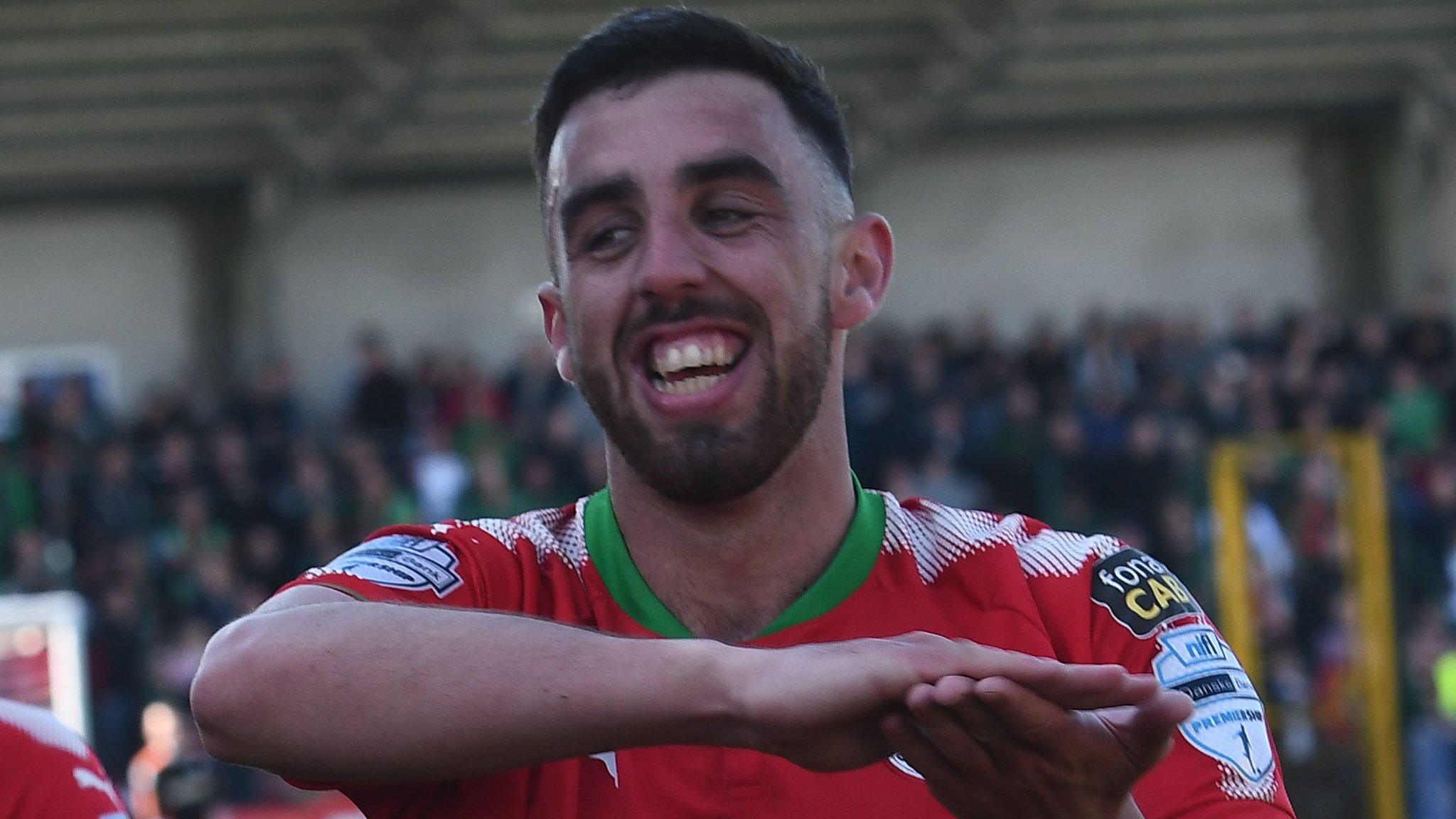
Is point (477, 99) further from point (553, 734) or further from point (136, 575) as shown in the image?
point (553, 734)

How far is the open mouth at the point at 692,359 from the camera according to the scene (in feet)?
7.54

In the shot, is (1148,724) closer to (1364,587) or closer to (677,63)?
Answer: (677,63)

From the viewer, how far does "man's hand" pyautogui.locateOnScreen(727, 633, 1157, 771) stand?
1.80 meters

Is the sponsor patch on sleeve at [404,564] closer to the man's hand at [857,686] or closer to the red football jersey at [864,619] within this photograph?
the red football jersey at [864,619]

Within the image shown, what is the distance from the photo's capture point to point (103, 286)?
19000mm

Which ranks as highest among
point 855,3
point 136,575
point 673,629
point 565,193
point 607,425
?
point 855,3

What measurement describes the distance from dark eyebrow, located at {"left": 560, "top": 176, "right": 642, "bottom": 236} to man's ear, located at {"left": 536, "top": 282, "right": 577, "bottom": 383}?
123 millimetres

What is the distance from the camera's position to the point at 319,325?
62.9 ft

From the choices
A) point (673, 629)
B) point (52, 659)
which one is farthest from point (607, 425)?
point (52, 659)

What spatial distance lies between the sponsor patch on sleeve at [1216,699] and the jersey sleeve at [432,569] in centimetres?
79

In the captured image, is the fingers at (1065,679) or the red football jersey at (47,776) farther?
the red football jersey at (47,776)

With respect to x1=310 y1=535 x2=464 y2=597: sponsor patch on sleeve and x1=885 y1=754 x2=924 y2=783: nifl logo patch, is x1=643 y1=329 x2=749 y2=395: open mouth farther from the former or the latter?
x1=885 y1=754 x2=924 y2=783: nifl logo patch

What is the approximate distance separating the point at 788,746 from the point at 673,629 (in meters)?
0.56

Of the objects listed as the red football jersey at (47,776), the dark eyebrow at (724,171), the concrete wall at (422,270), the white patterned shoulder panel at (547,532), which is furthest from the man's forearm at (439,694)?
the concrete wall at (422,270)
